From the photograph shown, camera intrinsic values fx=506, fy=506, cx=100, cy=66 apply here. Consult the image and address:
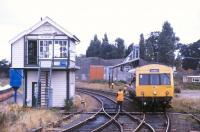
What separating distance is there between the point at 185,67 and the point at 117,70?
3596cm

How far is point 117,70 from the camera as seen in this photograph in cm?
9756

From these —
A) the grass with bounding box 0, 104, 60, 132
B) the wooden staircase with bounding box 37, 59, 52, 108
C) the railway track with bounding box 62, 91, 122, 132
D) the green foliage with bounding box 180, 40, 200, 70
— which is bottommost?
the railway track with bounding box 62, 91, 122, 132

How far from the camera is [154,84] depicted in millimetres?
29828

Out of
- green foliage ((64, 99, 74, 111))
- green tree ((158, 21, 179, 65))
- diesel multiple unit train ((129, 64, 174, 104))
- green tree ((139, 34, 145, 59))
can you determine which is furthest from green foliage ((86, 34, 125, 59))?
diesel multiple unit train ((129, 64, 174, 104))

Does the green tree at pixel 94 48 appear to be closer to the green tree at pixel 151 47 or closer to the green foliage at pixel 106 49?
the green foliage at pixel 106 49

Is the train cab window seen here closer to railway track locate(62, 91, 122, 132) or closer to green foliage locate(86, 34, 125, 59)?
railway track locate(62, 91, 122, 132)

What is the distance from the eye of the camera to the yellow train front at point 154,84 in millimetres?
29641

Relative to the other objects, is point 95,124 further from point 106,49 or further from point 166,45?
point 106,49

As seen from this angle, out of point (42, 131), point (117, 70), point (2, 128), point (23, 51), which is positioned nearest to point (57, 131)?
point (42, 131)

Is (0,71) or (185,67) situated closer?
(0,71)

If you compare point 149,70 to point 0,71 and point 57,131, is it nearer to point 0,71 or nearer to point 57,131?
point 57,131

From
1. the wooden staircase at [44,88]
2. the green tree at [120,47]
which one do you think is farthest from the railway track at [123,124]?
the green tree at [120,47]

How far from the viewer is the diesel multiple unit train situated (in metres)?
29.6

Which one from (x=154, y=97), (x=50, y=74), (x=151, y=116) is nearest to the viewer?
(x=151, y=116)
